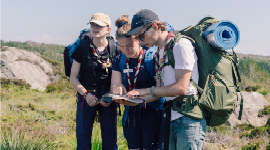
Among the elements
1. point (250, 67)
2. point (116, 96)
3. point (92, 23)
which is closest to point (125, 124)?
point (116, 96)

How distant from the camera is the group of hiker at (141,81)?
2004mm

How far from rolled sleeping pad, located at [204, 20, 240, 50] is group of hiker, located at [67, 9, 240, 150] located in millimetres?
180

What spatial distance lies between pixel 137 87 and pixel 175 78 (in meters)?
0.80

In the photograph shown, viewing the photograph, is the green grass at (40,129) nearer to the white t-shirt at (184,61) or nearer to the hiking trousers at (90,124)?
the hiking trousers at (90,124)

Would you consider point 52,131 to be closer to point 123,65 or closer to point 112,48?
point 112,48

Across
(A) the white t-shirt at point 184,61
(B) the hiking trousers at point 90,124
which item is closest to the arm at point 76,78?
(B) the hiking trousers at point 90,124

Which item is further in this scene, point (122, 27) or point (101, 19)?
point (101, 19)

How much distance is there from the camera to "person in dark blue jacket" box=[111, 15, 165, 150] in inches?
103

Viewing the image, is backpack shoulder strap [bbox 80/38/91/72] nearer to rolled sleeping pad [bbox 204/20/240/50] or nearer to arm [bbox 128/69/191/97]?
arm [bbox 128/69/191/97]

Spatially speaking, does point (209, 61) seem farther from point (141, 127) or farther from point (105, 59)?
point (105, 59)

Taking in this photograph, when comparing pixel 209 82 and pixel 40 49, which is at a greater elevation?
pixel 40 49

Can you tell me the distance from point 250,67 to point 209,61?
3355cm

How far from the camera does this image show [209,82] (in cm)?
196

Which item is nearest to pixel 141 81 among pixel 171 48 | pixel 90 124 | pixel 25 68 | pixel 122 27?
pixel 122 27
